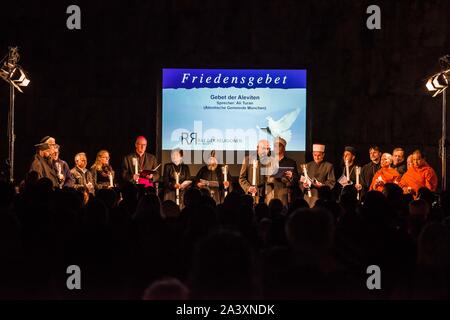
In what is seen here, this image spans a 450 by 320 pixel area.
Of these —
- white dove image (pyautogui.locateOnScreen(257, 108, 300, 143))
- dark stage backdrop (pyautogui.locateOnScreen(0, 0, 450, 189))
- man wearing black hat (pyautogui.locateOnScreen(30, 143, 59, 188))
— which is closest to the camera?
man wearing black hat (pyautogui.locateOnScreen(30, 143, 59, 188))

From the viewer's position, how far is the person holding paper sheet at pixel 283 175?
11.5 metres

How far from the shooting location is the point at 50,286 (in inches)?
151

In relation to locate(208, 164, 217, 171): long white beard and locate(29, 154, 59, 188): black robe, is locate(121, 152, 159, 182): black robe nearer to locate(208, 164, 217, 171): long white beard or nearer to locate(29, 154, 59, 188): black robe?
locate(208, 164, 217, 171): long white beard

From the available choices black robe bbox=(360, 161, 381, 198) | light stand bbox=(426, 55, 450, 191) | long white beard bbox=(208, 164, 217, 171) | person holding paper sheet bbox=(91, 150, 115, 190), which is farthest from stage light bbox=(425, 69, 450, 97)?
person holding paper sheet bbox=(91, 150, 115, 190)

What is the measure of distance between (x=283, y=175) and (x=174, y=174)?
1933 mm

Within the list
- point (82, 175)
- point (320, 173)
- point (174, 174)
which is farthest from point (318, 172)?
point (82, 175)

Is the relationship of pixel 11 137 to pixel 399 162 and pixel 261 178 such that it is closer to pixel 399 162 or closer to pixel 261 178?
pixel 261 178

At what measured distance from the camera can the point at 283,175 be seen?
1155 cm

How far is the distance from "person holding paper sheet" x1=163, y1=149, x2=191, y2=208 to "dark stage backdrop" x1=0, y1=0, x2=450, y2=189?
1846 millimetres

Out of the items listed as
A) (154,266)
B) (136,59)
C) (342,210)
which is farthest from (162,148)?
(154,266)

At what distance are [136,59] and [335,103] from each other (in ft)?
12.7

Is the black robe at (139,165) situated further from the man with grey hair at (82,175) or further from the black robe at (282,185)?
the black robe at (282,185)

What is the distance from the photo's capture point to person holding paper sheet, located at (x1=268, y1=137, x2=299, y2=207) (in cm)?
1155
